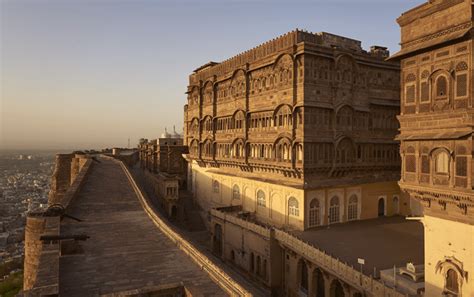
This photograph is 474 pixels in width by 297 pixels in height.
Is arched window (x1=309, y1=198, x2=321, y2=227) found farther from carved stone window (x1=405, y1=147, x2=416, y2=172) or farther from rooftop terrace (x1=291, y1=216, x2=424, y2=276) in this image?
carved stone window (x1=405, y1=147, x2=416, y2=172)

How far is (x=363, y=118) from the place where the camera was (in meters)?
28.5

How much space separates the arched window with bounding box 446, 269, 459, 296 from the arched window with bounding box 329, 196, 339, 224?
551 inches

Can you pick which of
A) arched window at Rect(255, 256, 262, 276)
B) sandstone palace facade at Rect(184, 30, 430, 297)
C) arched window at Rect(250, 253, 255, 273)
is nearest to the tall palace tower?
sandstone palace facade at Rect(184, 30, 430, 297)

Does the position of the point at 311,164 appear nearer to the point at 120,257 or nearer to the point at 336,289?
the point at 336,289

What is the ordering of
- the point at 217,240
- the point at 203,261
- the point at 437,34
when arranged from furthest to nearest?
the point at 217,240 → the point at 203,261 → the point at 437,34

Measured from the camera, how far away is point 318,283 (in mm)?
20891

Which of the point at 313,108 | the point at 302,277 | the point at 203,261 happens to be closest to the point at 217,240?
the point at 302,277

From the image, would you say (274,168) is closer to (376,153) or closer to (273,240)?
(273,240)

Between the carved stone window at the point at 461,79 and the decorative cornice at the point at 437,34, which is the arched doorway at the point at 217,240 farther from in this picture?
the carved stone window at the point at 461,79

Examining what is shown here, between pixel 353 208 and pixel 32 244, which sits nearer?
pixel 32 244

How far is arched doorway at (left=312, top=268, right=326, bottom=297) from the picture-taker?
20.6m

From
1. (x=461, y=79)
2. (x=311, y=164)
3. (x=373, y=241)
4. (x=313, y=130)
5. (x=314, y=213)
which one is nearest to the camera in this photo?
(x=461, y=79)

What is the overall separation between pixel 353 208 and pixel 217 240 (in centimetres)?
1278

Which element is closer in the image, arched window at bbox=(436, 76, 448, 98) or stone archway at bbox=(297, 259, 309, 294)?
arched window at bbox=(436, 76, 448, 98)
